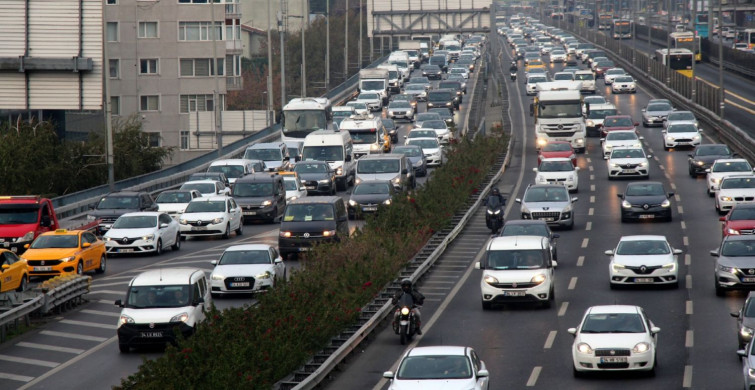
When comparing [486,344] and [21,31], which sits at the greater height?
[21,31]

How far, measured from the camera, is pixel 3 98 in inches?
2208

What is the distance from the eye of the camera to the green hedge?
19.1 meters

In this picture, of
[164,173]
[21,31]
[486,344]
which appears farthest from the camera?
[164,173]

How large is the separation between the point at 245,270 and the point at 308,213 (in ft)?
24.2

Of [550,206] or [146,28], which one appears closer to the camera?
[550,206]

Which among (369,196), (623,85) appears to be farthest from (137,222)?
(623,85)

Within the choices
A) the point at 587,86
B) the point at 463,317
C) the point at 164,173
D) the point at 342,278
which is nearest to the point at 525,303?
the point at 463,317

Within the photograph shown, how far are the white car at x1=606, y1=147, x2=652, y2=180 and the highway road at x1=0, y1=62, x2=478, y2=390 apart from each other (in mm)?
20686

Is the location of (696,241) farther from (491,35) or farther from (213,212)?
(491,35)

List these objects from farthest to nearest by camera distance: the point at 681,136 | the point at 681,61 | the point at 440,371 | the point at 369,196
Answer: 1. the point at 681,61
2. the point at 681,136
3. the point at 369,196
4. the point at 440,371

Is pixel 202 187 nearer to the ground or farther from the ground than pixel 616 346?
farther from the ground

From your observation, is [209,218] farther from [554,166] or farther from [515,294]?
[515,294]

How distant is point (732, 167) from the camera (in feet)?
161

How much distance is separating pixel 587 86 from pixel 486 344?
70.5 metres
